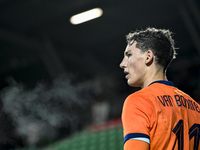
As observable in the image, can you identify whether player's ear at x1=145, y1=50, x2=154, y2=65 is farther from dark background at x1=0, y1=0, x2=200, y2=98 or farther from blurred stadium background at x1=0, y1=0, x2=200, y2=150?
dark background at x1=0, y1=0, x2=200, y2=98

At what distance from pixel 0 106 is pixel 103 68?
9256mm

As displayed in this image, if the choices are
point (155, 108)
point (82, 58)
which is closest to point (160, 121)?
point (155, 108)

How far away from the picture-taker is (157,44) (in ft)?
5.31

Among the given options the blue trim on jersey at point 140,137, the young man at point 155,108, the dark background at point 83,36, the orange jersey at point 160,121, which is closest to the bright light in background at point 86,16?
the dark background at point 83,36

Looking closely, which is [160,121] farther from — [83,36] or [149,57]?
[83,36]

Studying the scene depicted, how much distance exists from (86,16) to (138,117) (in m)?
9.03

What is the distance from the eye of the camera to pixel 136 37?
167cm

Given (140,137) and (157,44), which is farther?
(157,44)

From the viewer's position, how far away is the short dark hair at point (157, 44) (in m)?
1.59

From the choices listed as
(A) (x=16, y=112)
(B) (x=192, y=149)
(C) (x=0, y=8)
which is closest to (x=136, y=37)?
(B) (x=192, y=149)

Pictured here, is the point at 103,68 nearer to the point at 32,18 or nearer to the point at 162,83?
the point at 32,18

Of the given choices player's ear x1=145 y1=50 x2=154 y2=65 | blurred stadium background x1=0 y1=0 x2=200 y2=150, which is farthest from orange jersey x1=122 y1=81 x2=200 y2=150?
blurred stadium background x1=0 y1=0 x2=200 y2=150

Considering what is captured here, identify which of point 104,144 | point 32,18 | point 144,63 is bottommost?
point 104,144

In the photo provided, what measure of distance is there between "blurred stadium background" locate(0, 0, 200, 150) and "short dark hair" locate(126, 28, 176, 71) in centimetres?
531
